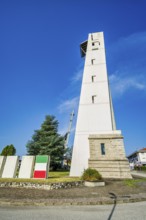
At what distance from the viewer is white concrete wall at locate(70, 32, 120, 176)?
1809 cm

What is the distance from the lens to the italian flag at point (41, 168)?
11.9 meters

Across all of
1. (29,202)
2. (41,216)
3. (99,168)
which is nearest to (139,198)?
(41,216)

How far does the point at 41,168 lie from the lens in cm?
1213

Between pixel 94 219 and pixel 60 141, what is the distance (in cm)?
2176

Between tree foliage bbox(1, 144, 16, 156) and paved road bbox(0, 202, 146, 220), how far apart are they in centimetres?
3049

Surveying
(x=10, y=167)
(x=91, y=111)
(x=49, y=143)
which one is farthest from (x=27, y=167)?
(x=49, y=143)

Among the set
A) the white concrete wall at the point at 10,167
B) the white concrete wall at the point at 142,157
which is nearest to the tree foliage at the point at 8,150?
the white concrete wall at the point at 10,167

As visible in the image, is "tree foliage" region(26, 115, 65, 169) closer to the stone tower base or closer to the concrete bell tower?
the concrete bell tower

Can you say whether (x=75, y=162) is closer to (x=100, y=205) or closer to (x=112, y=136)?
(x=112, y=136)

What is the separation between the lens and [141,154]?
58.1m

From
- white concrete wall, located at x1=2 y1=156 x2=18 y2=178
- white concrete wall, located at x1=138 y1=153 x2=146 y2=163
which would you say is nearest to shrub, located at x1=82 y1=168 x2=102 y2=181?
white concrete wall, located at x1=2 y1=156 x2=18 y2=178

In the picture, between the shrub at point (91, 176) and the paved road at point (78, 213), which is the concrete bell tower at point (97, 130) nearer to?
the shrub at point (91, 176)

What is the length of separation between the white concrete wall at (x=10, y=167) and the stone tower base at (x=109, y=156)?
852 cm

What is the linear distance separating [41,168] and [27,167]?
1.32m
